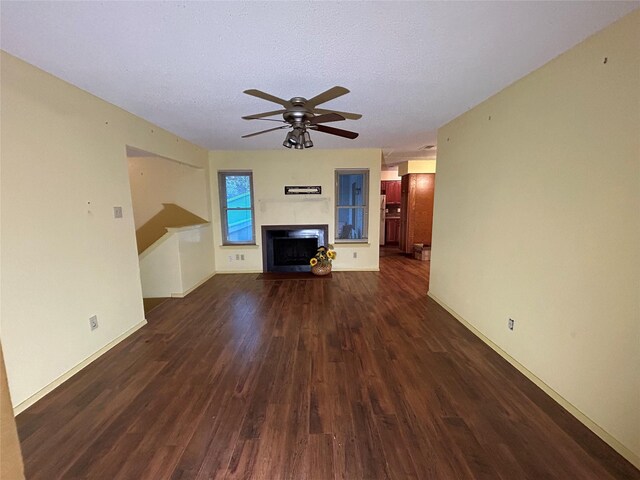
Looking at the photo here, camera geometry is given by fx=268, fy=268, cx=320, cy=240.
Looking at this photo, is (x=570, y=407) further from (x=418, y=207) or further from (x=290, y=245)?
(x=418, y=207)

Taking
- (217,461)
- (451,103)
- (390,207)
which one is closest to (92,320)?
(217,461)

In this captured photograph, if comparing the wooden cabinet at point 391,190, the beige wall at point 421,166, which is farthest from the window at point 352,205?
the wooden cabinet at point 391,190

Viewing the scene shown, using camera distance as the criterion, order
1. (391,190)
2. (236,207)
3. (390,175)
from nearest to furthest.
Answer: (236,207), (390,175), (391,190)

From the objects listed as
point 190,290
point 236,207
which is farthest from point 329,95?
point 236,207

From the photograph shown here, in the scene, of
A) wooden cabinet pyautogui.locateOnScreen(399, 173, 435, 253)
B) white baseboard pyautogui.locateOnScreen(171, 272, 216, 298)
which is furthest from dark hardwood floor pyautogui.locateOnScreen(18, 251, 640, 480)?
wooden cabinet pyautogui.locateOnScreen(399, 173, 435, 253)

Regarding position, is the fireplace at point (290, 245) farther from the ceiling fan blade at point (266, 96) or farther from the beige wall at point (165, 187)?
the ceiling fan blade at point (266, 96)

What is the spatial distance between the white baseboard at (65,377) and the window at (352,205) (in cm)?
382

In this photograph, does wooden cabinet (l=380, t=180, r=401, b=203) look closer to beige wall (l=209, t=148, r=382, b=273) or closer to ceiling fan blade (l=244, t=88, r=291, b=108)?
beige wall (l=209, t=148, r=382, b=273)

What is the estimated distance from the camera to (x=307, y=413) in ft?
5.88

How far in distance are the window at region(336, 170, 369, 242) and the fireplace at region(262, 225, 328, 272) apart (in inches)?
16.5

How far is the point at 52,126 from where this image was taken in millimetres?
2070

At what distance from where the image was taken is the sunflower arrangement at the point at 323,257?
5215 mm

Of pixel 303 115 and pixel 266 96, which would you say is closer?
pixel 266 96

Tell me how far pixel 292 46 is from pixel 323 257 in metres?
3.87
